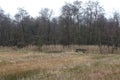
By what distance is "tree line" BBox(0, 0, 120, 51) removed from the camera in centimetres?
6411

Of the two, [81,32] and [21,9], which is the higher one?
[21,9]

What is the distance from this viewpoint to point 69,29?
6831 cm

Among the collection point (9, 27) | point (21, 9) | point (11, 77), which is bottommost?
point (11, 77)

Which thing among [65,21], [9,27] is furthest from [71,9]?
[9,27]

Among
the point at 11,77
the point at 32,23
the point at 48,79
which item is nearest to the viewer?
the point at 48,79

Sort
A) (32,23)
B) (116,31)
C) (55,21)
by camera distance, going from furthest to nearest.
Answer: (55,21), (32,23), (116,31)

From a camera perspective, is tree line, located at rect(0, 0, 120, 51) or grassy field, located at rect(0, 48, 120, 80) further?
tree line, located at rect(0, 0, 120, 51)

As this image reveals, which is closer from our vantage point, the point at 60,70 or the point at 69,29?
the point at 60,70

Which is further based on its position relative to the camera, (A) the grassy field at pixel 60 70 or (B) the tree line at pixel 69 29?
(B) the tree line at pixel 69 29

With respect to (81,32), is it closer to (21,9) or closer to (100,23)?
(100,23)

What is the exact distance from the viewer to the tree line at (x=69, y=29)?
64113mm

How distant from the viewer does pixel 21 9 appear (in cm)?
7681

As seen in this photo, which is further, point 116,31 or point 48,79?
point 116,31

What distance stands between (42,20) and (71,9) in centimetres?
1500
